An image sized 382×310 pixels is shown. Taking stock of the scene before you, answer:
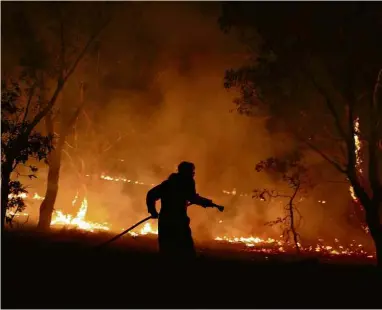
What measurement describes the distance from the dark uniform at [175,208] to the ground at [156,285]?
1.06ft

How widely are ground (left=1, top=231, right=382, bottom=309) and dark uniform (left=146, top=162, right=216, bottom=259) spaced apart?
0.32m

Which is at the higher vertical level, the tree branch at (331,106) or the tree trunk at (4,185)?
the tree branch at (331,106)

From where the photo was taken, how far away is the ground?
16.8 ft

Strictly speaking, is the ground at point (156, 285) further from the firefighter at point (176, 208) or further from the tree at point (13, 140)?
the tree at point (13, 140)

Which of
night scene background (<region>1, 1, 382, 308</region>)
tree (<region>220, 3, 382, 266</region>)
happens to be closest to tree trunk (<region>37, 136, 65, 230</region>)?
night scene background (<region>1, 1, 382, 308</region>)

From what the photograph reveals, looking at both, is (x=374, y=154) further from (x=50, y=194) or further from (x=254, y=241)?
(x=50, y=194)

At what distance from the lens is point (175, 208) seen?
6.97 metres

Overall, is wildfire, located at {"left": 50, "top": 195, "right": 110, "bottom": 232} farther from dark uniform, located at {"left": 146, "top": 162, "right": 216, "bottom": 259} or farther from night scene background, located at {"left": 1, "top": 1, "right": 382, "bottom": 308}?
dark uniform, located at {"left": 146, "top": 162, "right": 216, "bottom": 259}

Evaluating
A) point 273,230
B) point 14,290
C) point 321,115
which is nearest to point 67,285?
point 14,290

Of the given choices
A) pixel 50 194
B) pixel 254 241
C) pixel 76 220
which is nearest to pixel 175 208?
pixel 50 194

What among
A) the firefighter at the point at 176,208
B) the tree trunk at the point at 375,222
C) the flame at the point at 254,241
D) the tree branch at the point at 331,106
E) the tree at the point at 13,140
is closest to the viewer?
the firefighter at the point at 176,208

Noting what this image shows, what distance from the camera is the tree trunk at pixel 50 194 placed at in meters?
17.4

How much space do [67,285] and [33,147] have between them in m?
8.06

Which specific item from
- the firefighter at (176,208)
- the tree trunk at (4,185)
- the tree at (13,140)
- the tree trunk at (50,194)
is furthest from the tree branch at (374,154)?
the tree trunk at (50,194)
